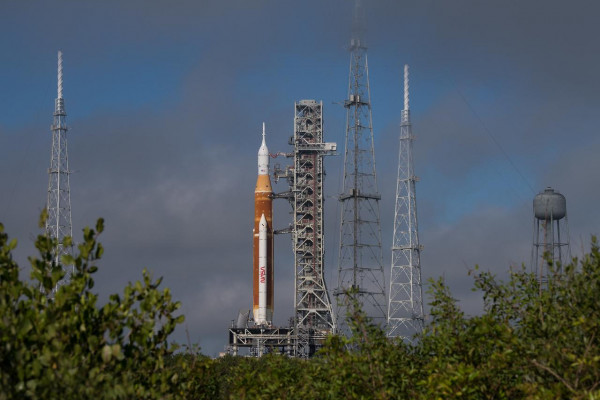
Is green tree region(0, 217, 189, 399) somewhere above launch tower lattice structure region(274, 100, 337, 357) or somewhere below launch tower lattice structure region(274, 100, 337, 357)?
below

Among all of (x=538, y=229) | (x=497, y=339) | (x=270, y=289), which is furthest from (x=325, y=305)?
(x=497, y=339)

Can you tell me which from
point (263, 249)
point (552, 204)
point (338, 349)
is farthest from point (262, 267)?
point (338, 349)

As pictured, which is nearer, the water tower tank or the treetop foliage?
the treetop foliage

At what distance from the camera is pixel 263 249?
143m

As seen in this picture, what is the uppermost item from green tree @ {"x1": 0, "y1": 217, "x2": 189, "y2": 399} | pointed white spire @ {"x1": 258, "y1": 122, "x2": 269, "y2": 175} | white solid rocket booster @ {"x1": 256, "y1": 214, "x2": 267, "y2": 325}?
pointed white spire @ {"x1": 258, "y1": 122, "x2": 269, "y2": 175}

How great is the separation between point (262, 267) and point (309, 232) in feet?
33.3

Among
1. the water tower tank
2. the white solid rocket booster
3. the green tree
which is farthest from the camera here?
the white solid rocket booster

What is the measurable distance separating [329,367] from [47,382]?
1535cm

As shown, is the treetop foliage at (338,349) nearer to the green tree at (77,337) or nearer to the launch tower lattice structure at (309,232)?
the green tree at (77,337)

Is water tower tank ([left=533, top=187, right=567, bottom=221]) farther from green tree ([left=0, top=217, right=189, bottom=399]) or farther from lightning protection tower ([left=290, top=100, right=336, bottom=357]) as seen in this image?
green tree ([left=0, top=217, right=189, bottom=399])

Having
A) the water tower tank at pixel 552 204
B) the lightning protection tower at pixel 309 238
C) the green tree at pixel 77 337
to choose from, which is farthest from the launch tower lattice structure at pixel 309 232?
the green tree at pixel 77 337

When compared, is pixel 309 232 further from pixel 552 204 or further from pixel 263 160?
pixel 552 204

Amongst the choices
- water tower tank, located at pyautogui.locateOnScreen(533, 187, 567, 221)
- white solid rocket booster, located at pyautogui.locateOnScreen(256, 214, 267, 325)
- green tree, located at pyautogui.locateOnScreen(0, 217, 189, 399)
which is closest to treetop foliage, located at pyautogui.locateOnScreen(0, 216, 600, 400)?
green tree, located at pyautogui.locateOnScreen(0, 217, 189, 399)

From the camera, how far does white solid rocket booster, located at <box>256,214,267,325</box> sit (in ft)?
466
